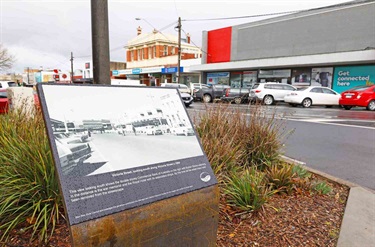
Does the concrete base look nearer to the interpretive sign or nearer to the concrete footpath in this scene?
the interpretive sign

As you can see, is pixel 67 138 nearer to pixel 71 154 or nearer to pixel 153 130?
pixel 71 154

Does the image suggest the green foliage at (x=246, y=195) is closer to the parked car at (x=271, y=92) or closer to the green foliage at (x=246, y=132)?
the green foliage at (x=246, y=132)

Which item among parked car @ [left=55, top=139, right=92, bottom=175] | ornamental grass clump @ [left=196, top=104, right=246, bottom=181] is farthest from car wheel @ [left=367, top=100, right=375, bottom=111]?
parked car @ [left=55, top=139, right=92, bottom=175]

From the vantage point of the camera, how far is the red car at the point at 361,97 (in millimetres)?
15812

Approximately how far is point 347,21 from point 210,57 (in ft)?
47.6

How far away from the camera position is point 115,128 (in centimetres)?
187

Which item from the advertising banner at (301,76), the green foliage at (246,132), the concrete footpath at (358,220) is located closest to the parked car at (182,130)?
the green foliage at (246,132)

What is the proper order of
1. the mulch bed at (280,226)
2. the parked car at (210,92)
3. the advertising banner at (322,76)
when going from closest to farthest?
the mulch bed at (280,226), the parked car at (210,92), the advertising banner at (322,76)

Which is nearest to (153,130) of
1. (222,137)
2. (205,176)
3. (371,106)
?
(205,176)

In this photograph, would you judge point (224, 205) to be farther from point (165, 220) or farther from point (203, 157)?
point (165, 220)

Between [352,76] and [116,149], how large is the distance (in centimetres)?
2430

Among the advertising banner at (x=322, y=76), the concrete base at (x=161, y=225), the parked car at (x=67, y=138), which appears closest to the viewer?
the concrete base at (x=161, y=225)

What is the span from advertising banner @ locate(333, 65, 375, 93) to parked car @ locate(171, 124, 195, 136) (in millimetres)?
22239

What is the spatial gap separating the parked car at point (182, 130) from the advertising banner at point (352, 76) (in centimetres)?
2224
